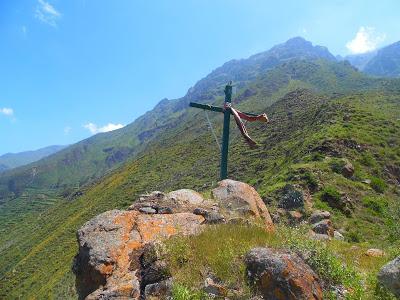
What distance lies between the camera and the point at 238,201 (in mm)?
12719

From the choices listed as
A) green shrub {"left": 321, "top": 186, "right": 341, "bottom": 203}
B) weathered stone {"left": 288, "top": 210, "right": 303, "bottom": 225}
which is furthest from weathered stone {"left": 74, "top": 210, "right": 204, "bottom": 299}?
green shrub {"left": 321, "top": 186, "right": 341, "bottom": 203}

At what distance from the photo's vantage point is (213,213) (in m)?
10.7

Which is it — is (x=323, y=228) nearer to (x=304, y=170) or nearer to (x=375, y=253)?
(x=375, y=253)

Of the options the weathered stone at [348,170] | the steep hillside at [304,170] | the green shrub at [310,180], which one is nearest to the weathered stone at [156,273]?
the steep hillside at [304,170]

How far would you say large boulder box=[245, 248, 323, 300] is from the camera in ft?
21.6

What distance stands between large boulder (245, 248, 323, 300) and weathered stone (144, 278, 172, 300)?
1.32m

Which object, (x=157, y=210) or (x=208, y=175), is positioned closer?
(x=157, y=210)

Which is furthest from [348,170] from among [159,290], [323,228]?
[159,290]

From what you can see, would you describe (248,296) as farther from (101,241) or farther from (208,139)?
(208,139)

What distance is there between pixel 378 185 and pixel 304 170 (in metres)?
4.99

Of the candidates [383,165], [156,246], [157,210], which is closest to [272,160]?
[383,165]

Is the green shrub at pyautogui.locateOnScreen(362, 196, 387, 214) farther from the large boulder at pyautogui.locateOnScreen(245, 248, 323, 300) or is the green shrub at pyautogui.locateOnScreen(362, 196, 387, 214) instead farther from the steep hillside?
the large boulder at pyautogui.locateOnScreen(245, 248, 323, 300)

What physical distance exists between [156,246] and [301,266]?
2645 millimetres

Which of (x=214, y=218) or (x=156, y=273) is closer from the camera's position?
(x=156, y=273)
